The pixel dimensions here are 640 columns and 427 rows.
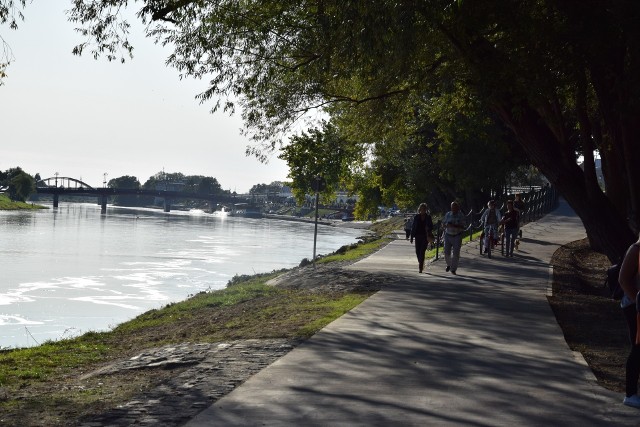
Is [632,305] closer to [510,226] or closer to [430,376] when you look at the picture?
[430,376]

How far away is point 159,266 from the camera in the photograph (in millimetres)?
46750

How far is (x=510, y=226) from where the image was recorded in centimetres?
2684

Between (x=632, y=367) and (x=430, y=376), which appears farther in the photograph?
(x=430, y=376)

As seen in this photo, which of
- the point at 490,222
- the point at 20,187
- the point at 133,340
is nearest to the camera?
the point at 133,340

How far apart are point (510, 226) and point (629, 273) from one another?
19.3m

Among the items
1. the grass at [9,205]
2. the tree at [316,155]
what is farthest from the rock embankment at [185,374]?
the grass at [9,205]

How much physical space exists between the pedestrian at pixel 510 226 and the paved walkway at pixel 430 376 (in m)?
10.4

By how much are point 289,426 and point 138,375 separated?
10.6 feet

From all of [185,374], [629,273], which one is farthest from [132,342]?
[629,273]

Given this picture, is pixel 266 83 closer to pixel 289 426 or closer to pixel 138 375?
pixel 138 375

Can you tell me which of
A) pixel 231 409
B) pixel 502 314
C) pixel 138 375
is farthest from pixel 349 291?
pixel 231 409

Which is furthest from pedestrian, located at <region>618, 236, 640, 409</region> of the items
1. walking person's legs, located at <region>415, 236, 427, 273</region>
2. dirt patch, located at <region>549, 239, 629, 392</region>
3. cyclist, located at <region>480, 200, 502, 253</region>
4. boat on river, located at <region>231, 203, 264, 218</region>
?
boat on river, located at <region>231, 203, 264, 218</region>

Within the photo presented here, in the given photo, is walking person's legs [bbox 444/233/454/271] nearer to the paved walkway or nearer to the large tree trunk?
the large tree trunk

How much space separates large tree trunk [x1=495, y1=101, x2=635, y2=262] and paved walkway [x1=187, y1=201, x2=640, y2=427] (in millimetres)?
3212
